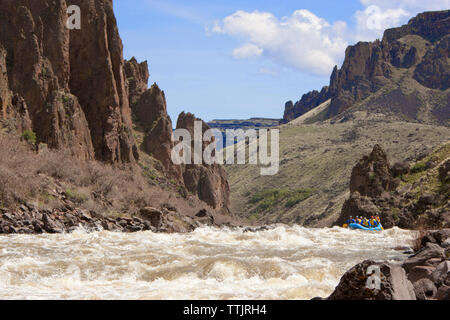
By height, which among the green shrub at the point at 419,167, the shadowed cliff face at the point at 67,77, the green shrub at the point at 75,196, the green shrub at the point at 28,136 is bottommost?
the green shrub at the point at 75,196

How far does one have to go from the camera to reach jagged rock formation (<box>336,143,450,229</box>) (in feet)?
152

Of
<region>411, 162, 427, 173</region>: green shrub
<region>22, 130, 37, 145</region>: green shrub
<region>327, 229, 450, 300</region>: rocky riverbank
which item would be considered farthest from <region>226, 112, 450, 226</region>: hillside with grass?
<region>327, 229, 450, 300</region>: rocky riverbank

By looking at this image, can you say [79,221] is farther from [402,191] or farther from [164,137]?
[402,191]

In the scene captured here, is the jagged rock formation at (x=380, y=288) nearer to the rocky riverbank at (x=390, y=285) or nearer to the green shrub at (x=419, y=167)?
the rocky riverbank at (x=390, y=285)

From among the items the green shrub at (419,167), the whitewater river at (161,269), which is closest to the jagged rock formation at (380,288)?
the whitewater river at (161,269)

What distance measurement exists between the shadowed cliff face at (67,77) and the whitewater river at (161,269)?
2005 centimetres

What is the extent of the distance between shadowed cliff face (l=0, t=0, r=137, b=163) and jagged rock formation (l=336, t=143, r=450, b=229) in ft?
77.4

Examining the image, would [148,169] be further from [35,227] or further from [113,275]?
[113,275]

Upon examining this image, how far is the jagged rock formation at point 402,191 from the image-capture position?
152 ft

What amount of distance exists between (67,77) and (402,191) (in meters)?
33.8

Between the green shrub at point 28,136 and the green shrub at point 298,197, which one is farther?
the green shrub at point 298,197

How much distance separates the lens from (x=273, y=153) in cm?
15950
